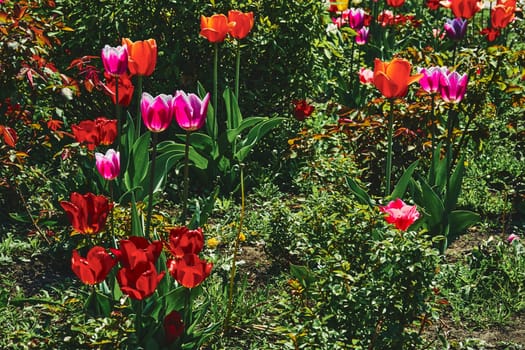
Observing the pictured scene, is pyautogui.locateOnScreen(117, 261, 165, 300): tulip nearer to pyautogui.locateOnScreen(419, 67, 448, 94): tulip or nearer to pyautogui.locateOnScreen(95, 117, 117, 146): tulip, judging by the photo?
pyautogui.locateOnScreen(95, 117, 117, 146): tulip

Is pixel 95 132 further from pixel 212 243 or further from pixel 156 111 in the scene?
pixel 212 243

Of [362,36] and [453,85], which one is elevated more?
[453,85]

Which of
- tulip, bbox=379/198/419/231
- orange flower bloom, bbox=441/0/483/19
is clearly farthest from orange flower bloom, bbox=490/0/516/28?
tulip, bbox=379/198/419/231

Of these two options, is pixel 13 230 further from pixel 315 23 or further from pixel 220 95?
pixel 315 23

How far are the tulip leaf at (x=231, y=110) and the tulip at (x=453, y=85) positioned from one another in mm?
1384

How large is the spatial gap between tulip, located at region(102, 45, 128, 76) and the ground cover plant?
10 millimetres

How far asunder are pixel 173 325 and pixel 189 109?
81 cm

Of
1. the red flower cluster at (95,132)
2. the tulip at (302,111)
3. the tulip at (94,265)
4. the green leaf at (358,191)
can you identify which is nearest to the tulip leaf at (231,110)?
the tulip at (302,111)

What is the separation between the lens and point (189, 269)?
112 inches

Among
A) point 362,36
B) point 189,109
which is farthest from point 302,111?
point 189,109

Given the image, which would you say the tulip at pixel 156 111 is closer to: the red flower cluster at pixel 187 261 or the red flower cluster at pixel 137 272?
the red flower cluster at pixel 187 261

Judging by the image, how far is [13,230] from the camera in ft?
14.4

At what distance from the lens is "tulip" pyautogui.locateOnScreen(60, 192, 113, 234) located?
9.87ft

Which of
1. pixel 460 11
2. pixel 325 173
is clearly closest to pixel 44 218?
pixel 325 173
